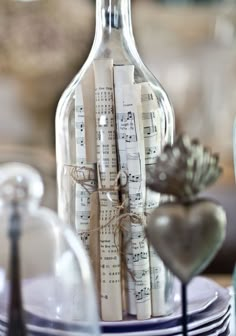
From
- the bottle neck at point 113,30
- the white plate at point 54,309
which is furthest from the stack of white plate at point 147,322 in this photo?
the bottle neck at point 113,30

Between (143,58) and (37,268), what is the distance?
1.75 metres

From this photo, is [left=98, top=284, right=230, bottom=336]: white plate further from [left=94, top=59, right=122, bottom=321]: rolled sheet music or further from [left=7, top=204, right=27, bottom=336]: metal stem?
[left=7, top=204, right=27, bottom=336]: metal stem

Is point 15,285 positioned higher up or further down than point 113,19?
further down

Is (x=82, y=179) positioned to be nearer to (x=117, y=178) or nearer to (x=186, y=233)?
(x=117, y=178)

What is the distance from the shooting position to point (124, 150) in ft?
1.76

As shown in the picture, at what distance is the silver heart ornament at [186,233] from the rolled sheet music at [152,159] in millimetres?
144

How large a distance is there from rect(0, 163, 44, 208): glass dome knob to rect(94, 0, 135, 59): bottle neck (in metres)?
0.20

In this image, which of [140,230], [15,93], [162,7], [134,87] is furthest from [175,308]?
[162,7]

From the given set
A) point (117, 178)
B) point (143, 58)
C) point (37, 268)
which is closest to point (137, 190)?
point (117, 178)

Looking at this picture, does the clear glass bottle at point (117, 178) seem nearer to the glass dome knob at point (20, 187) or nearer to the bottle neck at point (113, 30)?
the bottle neck at point (113, 30)

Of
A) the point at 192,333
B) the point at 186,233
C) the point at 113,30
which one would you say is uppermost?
the point at 113,30

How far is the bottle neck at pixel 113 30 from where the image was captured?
562 mm

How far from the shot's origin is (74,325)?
0.47 metres

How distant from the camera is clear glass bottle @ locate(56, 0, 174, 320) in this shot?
53 cm
